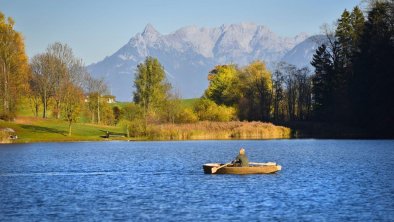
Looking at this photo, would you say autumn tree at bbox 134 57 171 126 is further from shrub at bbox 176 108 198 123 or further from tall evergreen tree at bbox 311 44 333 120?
tall evergreen tree at bbox 311 44 333 120

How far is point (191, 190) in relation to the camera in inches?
1764

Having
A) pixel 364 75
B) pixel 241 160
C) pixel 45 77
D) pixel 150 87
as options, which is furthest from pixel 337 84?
pixel 241 160

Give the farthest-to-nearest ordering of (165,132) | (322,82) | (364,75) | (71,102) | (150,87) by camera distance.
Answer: (150,87)
(322,82)
(71,102)
(165,132)
(364,75)

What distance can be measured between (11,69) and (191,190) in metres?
92.9

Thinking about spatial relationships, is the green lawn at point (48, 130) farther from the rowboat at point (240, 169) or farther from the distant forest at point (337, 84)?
the rowboat at point (240, 169)

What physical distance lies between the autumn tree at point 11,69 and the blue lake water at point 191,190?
47.6 meters

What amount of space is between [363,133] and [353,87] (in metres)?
8.52

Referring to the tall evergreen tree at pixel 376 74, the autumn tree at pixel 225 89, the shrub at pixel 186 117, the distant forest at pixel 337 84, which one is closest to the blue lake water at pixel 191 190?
the tall evergreen tree at pixel 376 74

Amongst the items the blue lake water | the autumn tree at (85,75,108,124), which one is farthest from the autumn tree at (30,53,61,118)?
the blue lake water

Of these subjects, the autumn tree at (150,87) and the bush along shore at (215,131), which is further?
the autumn tree at (150,87)

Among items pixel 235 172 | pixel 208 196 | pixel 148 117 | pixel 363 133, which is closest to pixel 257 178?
pixel 235 172

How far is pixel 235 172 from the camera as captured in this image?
54875 millimetres

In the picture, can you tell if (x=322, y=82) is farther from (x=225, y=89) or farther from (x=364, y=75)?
(x=364, y=75)

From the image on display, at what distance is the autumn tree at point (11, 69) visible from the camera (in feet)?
396
